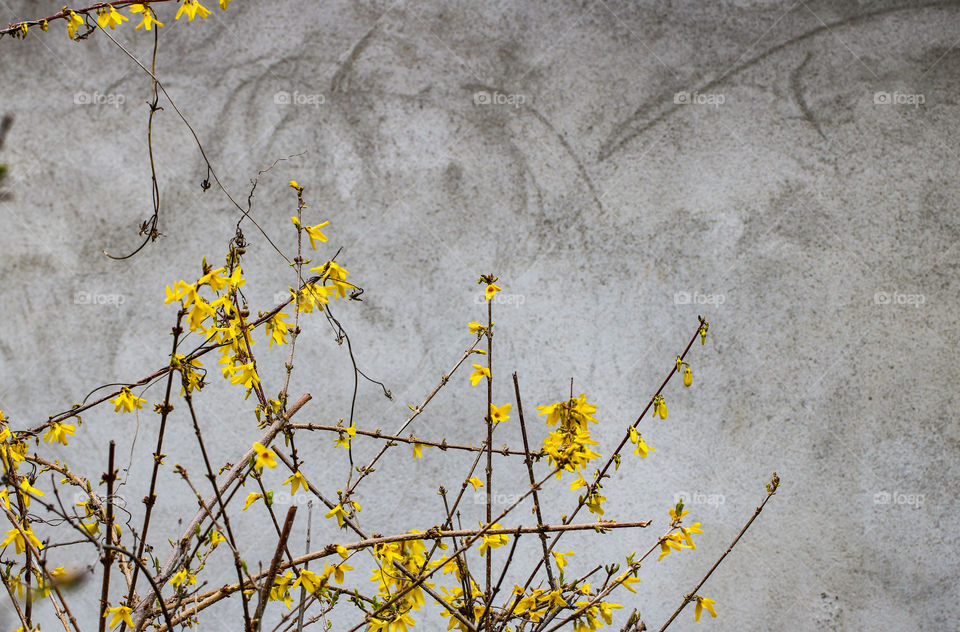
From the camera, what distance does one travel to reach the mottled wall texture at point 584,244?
108 inches

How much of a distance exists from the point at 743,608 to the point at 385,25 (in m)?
2.52

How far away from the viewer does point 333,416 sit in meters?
2.79

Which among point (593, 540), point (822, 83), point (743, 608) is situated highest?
point (822, 83)

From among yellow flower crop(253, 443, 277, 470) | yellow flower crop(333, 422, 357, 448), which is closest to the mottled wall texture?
yellow flower crop(333, 422, 357, 448)

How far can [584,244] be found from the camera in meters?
2.81

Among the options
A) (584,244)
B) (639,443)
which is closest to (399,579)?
(639,443)

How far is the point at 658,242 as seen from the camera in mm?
2814

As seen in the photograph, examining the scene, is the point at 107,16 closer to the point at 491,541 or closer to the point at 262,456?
the point at 262,456

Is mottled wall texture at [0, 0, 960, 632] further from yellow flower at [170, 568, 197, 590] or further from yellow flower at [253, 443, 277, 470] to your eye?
yellow flower at [253, 443, 277, 470]

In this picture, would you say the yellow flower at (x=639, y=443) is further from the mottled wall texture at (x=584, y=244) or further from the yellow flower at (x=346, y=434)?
the mottled wall texture at (x=584, y=244)

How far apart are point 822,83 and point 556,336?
4.54 feet

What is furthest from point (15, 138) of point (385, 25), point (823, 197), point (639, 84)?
point (823, 197)

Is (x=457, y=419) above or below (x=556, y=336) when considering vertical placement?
below

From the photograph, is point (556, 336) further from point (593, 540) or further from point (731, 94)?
point (731, 94)
